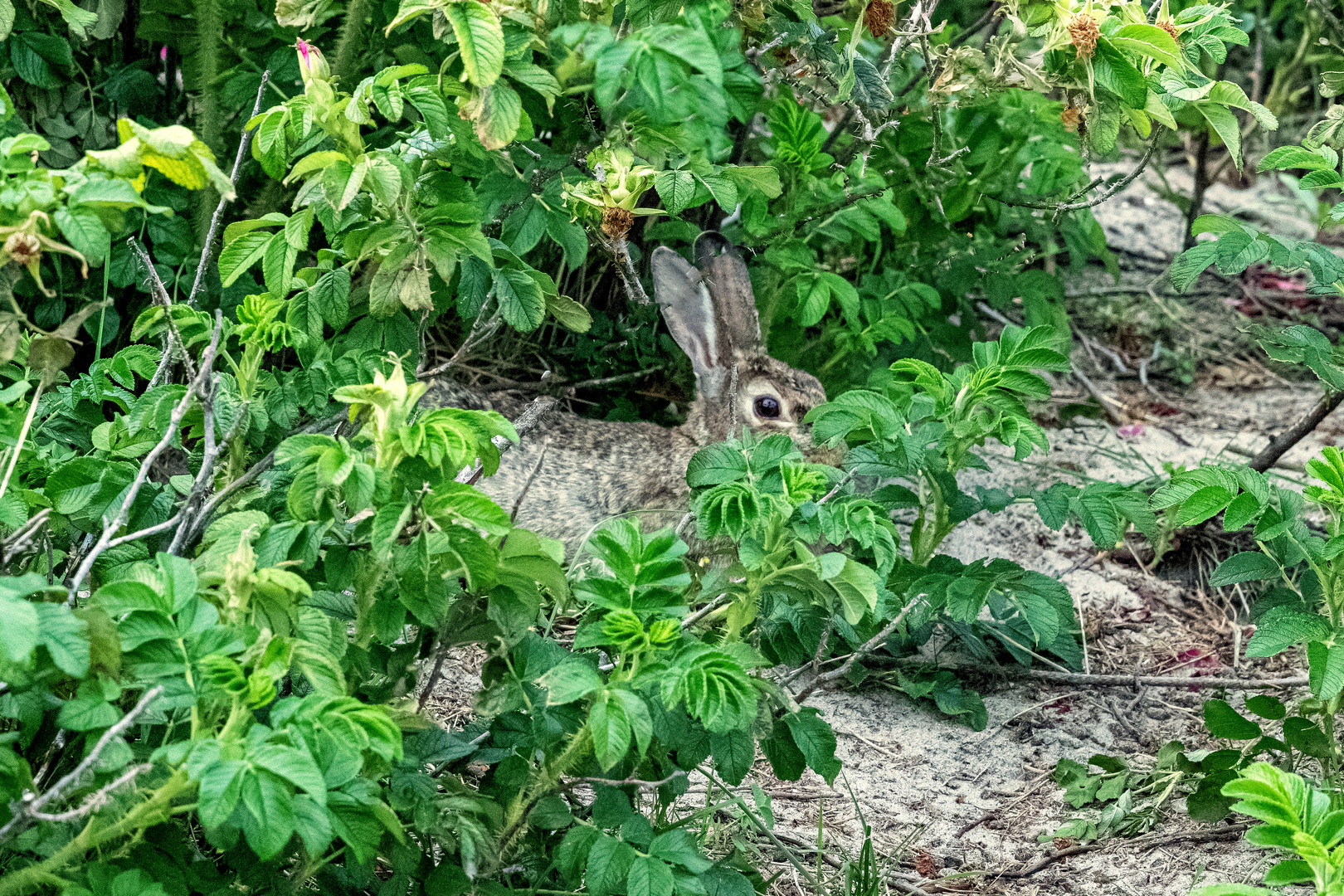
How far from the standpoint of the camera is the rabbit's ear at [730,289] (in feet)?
15.1

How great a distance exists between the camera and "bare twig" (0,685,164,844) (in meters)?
1.76

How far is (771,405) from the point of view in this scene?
4.76 metres

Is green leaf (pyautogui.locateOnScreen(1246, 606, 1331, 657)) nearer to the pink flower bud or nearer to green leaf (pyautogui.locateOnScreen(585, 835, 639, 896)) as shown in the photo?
green leaf (pyautogui.locateOnScreen(585, 835, 639, 896))

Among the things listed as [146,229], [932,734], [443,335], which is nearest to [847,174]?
[443,335]

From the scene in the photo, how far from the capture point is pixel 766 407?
15.6 feet

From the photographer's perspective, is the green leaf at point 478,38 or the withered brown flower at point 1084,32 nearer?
the green leaf at point 478,38

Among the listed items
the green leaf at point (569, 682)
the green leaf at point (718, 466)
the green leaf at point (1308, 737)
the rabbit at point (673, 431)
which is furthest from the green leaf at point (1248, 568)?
the green leaf at point (569, 682)

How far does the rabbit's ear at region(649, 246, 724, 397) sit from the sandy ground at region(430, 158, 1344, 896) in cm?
113

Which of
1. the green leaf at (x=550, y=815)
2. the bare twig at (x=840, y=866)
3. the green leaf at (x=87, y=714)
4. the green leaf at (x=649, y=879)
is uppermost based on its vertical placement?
the green leaf at (x=87, y=714)

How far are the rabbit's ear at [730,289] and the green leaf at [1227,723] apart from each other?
2.20 meters

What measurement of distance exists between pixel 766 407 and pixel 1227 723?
83.0 inches

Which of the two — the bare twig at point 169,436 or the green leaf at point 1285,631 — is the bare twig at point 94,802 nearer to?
the bare twig at point 169,436

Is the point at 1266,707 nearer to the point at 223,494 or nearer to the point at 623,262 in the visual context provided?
the point at 623,262

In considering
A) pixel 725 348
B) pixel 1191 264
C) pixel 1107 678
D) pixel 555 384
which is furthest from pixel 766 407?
pixel 1191 264
